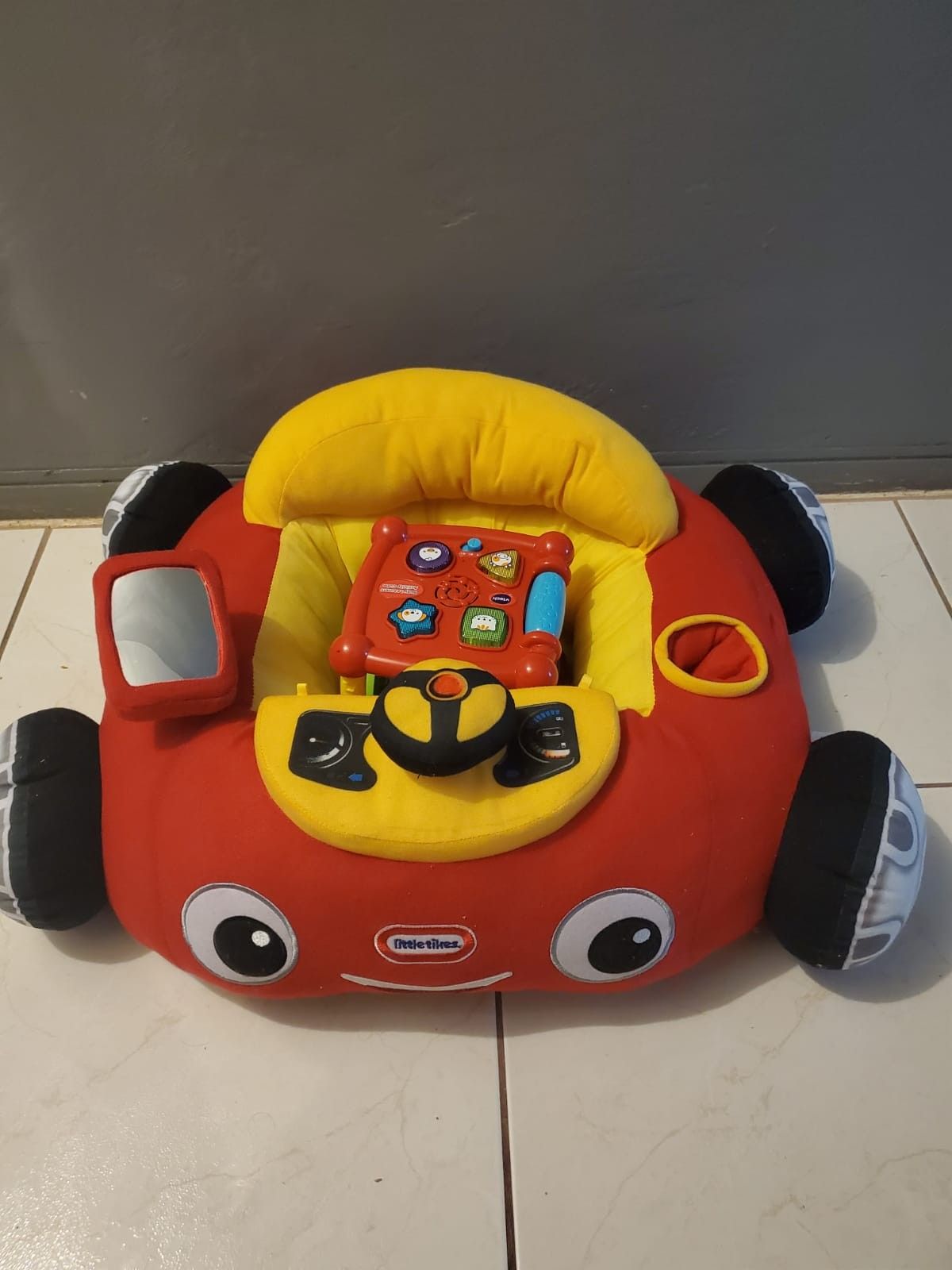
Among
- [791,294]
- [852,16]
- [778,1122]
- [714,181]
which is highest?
[852,16]

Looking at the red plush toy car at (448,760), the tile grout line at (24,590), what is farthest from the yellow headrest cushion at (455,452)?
the tile grout line at (24,590)

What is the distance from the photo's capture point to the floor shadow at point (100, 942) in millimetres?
891

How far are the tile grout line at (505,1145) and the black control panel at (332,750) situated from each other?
28cm

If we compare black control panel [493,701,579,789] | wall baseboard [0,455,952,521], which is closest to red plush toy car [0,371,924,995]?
black control panel [493,701,579,789]

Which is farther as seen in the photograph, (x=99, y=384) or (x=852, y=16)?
(x=99, y=384)

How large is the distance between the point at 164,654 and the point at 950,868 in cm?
77

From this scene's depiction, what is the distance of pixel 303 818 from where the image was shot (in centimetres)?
72

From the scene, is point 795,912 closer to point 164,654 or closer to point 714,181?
point 164,654

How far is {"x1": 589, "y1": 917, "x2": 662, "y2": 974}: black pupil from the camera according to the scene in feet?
2.49

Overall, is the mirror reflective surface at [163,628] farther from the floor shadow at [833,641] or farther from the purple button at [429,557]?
the floor shadow at [833,641]

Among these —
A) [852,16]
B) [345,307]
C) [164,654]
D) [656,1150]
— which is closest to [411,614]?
[164,654]

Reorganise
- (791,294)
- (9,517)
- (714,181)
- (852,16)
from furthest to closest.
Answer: (9,517)
(791,294)
(714,181)
(852,16)

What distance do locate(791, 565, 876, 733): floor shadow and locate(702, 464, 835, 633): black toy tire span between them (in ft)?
0.20

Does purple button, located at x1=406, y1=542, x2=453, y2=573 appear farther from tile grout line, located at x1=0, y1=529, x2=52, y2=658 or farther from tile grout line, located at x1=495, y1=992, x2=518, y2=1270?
tile grout line, located at x1=0, y1=529, x2=52, y2=658
